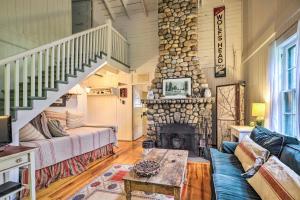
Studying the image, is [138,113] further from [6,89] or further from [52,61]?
[6,89]

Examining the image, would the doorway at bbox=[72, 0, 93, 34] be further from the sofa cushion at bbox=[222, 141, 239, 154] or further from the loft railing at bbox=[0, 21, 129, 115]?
the sofa cushion at bbox=[222, 141, 239, 154]

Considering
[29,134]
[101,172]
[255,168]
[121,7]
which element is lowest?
[101,172]

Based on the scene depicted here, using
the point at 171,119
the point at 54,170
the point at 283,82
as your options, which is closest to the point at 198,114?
the point at 171,119

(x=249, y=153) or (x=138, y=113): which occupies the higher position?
(x=138, y=113)

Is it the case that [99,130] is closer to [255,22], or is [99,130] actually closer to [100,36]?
[100,36]

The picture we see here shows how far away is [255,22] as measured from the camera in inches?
162

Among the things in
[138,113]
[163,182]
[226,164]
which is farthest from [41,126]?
[138,113]

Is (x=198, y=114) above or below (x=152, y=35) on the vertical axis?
below

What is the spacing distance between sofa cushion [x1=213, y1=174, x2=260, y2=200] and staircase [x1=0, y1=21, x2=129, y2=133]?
97.7 inches

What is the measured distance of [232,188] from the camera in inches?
70.0

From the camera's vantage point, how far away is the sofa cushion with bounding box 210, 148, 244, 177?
2.18 m

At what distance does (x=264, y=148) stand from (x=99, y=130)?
3.24 meters

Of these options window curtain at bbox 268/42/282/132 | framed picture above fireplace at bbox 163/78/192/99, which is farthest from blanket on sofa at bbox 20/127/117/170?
window curtain at bbox 268/42/282/132

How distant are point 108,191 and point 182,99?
2958mm
